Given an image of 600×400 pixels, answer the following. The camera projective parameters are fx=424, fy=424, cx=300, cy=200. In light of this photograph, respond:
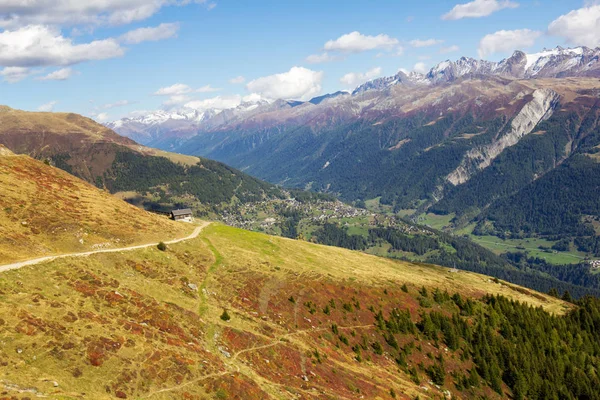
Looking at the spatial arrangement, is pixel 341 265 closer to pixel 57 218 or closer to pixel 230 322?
pixel 230 322

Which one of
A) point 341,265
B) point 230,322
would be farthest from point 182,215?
point 230,322

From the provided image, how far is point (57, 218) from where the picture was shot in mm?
90375

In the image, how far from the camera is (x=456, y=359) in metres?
102

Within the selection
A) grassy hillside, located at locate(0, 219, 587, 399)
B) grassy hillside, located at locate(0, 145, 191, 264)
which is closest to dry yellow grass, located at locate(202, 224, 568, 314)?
grassy hillside, located at locate(0, 219, 587, 399)

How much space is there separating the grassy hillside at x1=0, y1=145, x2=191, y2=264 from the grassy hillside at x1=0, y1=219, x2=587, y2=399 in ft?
27.0

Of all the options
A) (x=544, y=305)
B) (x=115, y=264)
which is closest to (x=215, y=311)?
(x=115, y=264)

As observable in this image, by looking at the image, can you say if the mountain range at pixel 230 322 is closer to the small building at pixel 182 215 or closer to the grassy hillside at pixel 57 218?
the grassy hillside at pixel 57 218

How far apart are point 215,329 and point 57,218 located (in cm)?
4626

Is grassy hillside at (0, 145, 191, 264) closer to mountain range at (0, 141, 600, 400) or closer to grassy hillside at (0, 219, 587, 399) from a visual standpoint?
mountain range at (0, 141, 600, 400)

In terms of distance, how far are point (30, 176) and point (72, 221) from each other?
25.0 m

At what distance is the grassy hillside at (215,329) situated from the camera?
49656 mm

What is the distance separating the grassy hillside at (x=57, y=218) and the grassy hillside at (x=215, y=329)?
8.23 meters

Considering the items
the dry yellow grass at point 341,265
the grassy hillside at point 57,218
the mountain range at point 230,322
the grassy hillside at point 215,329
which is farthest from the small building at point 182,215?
the grassy hillside at point 215,329

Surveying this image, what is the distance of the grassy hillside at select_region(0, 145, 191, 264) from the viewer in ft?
260
